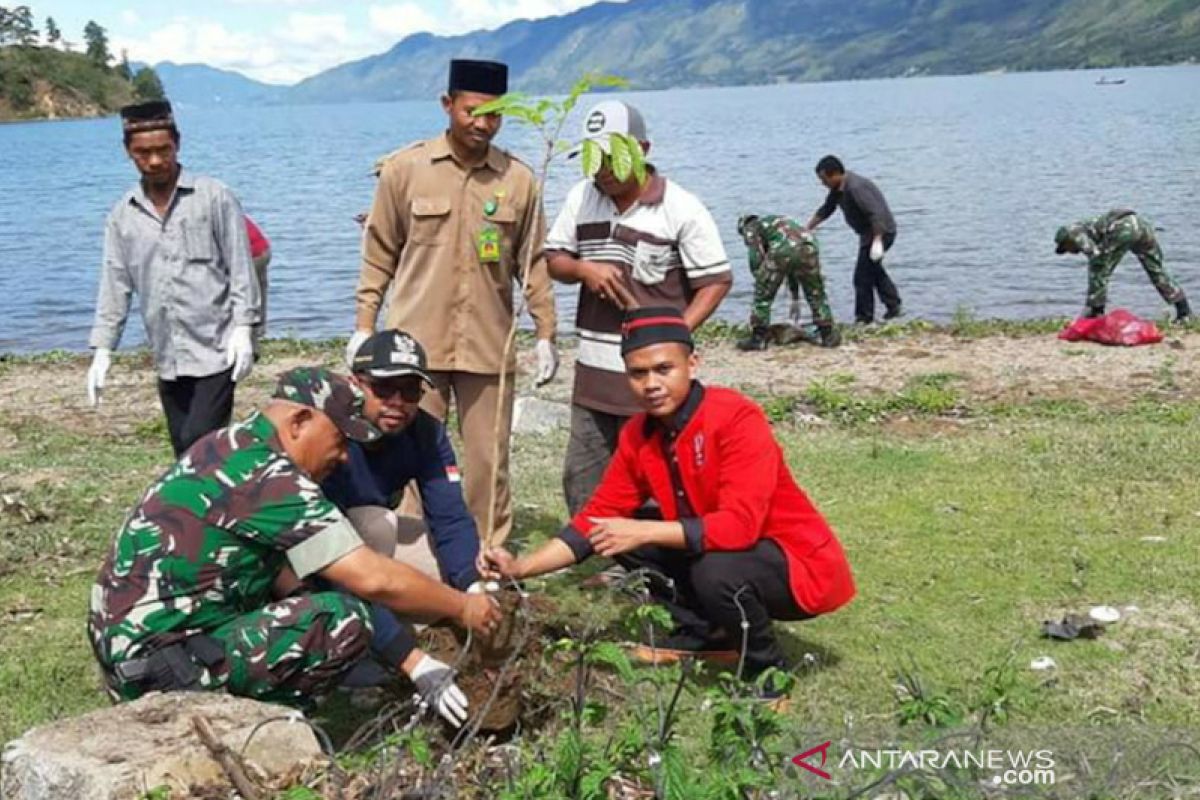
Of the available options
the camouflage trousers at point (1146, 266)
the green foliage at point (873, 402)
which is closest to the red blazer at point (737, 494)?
the green foliage at point (873, 402)

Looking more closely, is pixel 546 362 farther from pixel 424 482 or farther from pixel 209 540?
pixel 209 540

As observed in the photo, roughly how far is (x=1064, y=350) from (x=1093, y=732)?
8.86 metres

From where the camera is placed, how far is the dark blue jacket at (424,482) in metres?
4.91

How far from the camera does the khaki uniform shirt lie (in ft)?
18.4

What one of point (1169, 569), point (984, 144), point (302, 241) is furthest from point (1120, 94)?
point (1169, 569)

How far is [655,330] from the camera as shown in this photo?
14.7 ft

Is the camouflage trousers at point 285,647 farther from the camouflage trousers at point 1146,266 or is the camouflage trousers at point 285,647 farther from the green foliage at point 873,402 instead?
the camouflage trousers at point 1146,266

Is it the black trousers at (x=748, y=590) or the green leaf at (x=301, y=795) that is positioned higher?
the green leaf at (x=301, y=795)

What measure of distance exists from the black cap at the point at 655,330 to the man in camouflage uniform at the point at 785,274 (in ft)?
28.8

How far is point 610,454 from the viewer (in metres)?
5.78

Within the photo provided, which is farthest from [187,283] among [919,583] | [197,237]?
[919,583]

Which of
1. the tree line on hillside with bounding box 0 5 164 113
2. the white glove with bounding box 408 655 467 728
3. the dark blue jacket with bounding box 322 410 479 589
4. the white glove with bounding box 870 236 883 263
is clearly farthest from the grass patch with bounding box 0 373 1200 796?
the tree line on hillside with bounding box 0 5 164 113

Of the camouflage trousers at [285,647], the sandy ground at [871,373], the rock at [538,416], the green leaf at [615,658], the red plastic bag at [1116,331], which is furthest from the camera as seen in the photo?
the red plastic bag at [1116,331]

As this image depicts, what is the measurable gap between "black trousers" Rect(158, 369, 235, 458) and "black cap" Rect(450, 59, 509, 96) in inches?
66.3
